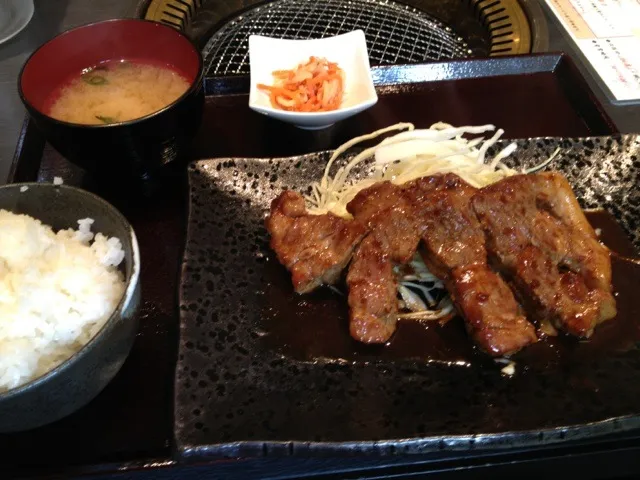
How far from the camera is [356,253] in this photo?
2.11 metres

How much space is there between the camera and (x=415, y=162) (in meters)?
2.53

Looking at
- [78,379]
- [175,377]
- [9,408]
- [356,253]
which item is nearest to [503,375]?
[356,253]

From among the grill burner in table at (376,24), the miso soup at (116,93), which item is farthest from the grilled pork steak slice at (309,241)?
the grill burner in table at (376,24)

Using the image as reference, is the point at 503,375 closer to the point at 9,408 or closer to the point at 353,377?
the point at 353,377

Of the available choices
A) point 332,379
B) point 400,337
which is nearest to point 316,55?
point 400,337

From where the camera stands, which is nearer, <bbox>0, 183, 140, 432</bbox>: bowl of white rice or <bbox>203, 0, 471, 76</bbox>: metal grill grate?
<bbox>0, 183, 140, 432</bbox>: bowl of white rice

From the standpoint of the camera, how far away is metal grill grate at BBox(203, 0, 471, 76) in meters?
3.26

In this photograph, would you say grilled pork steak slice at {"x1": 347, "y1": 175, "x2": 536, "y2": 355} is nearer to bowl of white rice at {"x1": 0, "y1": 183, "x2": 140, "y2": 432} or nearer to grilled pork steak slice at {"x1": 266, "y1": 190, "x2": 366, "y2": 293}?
grilled pork steak slice at {"x1": 266, "y1": 190, "x2": 366, "y2": 293}

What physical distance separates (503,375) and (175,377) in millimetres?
1082

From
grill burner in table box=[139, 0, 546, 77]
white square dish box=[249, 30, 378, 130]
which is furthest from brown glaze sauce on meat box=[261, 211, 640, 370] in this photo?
grill burner in table box=[139, 0, 546, 77]

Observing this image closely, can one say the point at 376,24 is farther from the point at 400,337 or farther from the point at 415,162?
the point at 400,337

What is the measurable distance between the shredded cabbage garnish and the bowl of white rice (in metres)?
0.94

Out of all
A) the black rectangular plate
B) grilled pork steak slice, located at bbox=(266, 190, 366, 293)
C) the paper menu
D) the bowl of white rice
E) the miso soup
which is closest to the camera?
the bowl of white rice

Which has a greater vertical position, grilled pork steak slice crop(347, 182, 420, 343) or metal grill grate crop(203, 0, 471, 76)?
metal grill grate crop(203, 0, 471, 76)
